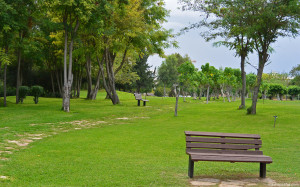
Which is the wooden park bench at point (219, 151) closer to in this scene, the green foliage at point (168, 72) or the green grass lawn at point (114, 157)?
the green grass lawn at point (114, 157)

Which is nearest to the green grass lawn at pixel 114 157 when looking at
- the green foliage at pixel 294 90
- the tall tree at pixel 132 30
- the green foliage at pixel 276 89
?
the tall tree at pixel 132 30

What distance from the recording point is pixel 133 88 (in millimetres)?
76875

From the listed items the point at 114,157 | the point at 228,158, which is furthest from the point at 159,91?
the point at 228,158

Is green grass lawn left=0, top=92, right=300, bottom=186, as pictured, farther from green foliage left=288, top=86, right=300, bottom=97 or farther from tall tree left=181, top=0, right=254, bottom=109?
green foliage left=288, top=86, right=300, bottom=97

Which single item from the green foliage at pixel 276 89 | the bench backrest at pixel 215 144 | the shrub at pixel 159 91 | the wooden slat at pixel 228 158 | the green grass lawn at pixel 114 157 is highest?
the green foliage at pixel 276 89

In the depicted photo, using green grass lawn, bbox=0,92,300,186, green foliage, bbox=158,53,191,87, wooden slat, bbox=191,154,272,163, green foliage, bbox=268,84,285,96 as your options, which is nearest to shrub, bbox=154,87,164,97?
green foliage, bbox=158,53,191,87

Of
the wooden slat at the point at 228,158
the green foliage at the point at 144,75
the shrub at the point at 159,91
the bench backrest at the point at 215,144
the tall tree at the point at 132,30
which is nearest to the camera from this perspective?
the wooden slat at the point at 228,158

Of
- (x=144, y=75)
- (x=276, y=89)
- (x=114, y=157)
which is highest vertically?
(x=144, y=75)

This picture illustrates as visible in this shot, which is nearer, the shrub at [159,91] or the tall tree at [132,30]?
the tall tree at [132,30]

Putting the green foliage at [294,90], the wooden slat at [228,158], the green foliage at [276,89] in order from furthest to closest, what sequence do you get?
the green foliage at [294,90] < the green foliage at [276,89] < the wooden slat at [228,158]

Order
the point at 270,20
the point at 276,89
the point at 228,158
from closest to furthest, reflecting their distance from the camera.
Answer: the point at 228,158 → the point at 270,20 → the point at 276,89

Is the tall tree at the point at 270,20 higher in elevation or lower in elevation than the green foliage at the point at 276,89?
higher

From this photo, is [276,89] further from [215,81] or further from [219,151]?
[219,151]

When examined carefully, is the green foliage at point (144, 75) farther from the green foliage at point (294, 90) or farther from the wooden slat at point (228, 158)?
the wooden slat at point (228, 158)
